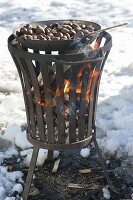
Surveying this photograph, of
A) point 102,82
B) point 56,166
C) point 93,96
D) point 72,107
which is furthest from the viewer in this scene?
point 102,82

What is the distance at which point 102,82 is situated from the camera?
204 inches

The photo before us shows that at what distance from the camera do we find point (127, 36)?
646 cm

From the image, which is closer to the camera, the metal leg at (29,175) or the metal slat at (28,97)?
Result: the metal slat at (28,97)

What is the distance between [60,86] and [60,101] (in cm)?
13

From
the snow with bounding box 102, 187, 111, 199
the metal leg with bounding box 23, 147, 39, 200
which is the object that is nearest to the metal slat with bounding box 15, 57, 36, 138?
the metal leg with bounding box 23, 147, 39, 200

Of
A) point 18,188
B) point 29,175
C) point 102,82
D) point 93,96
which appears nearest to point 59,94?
point 93,96

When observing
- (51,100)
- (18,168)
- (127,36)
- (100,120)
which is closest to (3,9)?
(127,36)

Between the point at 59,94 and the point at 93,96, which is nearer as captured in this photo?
the point at 59,94

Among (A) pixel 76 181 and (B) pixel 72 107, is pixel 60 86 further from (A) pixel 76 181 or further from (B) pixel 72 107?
(A) pixel 76 181

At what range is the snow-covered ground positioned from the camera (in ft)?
12.7

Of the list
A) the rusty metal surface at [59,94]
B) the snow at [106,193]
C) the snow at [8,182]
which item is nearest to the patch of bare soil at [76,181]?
the snow at [106,193]

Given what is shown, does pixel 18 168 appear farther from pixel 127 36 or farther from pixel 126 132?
pixel 127 36

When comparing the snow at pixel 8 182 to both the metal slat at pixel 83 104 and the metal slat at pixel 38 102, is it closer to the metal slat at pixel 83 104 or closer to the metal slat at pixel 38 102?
the metal slat at pixel 38 102

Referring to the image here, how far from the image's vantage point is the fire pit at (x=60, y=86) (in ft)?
8.84
